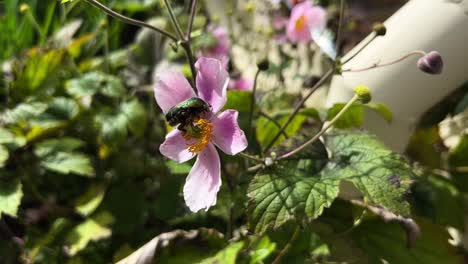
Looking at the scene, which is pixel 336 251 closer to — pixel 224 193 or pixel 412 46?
pixel 224 193

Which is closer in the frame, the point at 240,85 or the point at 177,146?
the point at 177,146

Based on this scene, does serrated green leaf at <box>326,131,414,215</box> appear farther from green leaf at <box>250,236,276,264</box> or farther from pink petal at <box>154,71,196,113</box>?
pink petal at <box>154,71,196,113</box>

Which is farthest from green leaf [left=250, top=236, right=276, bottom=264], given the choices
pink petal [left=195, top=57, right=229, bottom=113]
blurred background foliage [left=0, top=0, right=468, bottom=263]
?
pink petal [left=195, top=57, right=229, bottom=113]

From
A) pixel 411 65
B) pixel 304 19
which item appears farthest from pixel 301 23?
pixel 411 65

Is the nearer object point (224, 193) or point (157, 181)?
point (224, 193)

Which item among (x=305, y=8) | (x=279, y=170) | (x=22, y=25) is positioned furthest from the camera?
(x=22, y=25)

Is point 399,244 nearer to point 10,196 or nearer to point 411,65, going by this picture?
point 411,65

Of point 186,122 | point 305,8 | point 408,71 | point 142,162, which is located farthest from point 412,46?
point 142,162
